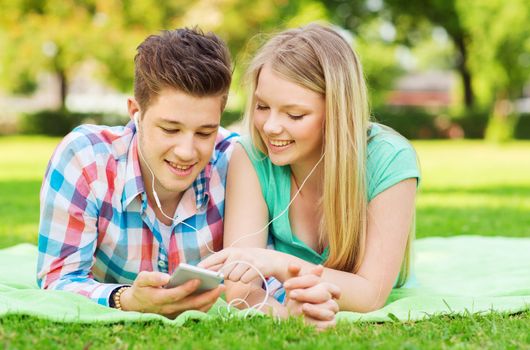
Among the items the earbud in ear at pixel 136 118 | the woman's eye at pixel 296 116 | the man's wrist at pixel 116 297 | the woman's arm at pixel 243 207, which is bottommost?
the man's wrist at pixel 116 297

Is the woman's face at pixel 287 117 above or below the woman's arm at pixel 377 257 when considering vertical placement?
above

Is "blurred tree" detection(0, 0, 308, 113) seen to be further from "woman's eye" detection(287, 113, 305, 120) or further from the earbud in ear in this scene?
"woman's eye" detection(287, 113, 305, 120)

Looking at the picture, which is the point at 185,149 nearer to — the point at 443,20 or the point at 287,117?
the point at 287,117

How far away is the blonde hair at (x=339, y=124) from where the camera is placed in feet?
12.1

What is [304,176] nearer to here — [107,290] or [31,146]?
[107,290]

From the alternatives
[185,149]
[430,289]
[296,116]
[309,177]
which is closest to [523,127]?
[430,289]

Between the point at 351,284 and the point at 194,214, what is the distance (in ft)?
2.90

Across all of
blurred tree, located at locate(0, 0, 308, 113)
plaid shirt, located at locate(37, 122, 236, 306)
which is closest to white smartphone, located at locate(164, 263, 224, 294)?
plaid shirt, located at locate(37, 122, 236, 306)

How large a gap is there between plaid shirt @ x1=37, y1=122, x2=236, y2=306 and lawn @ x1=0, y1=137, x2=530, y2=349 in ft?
1.77

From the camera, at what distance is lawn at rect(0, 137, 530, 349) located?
293cm

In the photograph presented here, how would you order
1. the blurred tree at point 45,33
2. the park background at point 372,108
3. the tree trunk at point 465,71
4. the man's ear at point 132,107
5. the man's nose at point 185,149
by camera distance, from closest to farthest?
the park background at point 372,108, the man's nose at point 185,149, the man's ear at point 132,107, the blurred tree at point 45,33, the tree trunk at point 465,71

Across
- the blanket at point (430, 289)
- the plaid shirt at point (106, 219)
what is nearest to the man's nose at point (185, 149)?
the plaid shirt at point (106, 219)

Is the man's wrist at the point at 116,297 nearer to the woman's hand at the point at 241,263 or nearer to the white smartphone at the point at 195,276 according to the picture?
the white smartphone at the point at 195,276

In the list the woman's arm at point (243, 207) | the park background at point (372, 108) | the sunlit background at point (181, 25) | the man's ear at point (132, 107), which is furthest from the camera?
the sunlit background at point (181, 25)
